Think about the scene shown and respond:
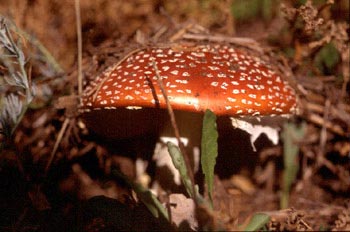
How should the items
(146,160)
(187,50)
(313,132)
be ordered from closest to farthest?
1. (187,50)
2. (146,160)
3. (313,132)

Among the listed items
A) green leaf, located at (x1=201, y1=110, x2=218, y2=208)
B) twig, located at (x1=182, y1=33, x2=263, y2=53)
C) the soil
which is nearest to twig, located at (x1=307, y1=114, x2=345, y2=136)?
the soil

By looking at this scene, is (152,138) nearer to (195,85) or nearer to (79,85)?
(79,85)

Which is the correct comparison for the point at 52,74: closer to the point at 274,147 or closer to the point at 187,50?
the point at 187,50

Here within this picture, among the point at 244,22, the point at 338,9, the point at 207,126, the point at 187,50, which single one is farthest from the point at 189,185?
the point at 244,22

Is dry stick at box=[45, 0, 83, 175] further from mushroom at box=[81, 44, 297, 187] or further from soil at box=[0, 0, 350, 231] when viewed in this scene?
mushroom at box=[81, 44, 297, 187]

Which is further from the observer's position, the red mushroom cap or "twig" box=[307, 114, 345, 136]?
"twig" box=[307, 114, 345, 136]

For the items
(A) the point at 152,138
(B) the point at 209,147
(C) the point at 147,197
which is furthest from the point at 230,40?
(C) the point at 147,197
